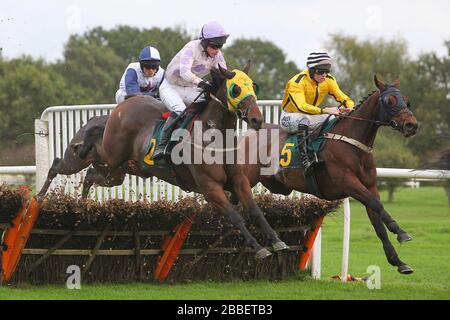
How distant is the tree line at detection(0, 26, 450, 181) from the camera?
31.0 metres

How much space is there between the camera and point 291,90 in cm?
1067

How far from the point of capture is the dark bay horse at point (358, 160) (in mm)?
9812

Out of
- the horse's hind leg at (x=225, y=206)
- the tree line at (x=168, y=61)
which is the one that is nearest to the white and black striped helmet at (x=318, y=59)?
the horse's hind leg at (x=225, y=206)

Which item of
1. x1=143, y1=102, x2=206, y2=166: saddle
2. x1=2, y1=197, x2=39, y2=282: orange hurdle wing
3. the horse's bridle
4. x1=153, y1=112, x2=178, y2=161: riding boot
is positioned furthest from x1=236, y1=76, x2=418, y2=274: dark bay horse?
x1=2, y1=197, x2=39, y2=282: orange hurdle wing

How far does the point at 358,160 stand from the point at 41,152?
4.08 m

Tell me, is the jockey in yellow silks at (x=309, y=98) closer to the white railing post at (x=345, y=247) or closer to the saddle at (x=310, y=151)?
the saddle at (x=310, y=151)

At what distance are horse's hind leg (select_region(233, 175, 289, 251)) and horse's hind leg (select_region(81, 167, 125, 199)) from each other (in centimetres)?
226

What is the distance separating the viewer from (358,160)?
33.3 ft

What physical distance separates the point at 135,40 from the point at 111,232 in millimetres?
45475

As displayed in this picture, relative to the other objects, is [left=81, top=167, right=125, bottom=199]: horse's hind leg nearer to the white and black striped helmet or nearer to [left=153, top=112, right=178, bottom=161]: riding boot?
[left=153, top=112, right=178, bottom=161]: riding boot

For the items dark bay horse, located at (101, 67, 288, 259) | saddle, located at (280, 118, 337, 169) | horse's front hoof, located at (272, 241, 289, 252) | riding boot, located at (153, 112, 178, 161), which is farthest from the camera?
saddle, located at (280, 118, 337, 169)

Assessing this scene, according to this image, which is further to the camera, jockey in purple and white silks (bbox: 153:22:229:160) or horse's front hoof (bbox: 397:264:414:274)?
jockey in purple and white silks (bbox: 153:22:229:160)

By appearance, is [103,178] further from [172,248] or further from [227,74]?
[227,74]

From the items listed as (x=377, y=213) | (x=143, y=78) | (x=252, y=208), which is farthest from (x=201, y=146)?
(x=143, y=78)
